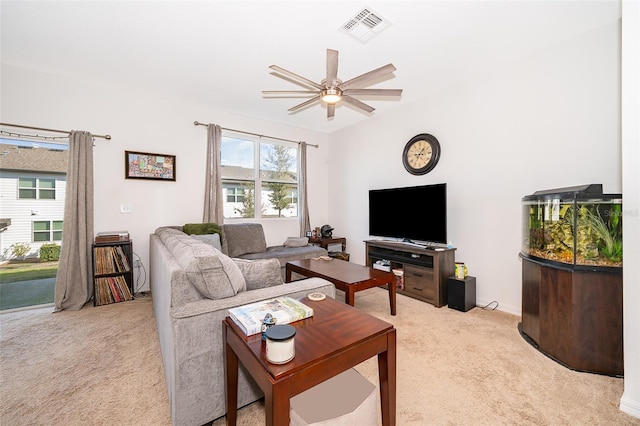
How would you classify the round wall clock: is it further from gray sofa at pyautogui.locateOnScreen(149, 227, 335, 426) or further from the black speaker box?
gray sofa at pyautogui.locateOnScreen(149, 227, 335, 426)

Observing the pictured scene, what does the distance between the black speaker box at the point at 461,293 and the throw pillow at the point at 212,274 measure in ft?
8.30

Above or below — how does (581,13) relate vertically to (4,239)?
above

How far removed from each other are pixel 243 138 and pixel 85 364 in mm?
3603

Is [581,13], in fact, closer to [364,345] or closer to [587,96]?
[587,96]

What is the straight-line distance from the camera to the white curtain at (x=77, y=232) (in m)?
3.11

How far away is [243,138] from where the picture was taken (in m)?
4.63

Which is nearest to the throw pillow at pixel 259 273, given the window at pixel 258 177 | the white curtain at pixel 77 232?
the white curtain at pixel 77 232

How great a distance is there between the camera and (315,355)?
1.00 meters

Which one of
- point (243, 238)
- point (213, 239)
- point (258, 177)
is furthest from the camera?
point (258, 177)

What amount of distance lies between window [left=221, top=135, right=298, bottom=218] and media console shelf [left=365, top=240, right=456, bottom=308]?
2.22 meters

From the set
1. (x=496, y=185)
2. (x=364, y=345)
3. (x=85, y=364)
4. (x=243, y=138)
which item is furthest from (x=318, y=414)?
(x=243, y=138)

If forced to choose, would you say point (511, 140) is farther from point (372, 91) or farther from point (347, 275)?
point (347, 275)

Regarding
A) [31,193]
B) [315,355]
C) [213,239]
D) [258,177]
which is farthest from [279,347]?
[31,193]

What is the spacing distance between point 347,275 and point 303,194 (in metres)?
2.62
